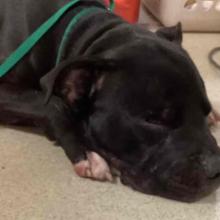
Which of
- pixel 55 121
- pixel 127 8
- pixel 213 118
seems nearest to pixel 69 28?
pixel 55 121

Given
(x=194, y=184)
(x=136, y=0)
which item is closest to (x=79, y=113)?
(x=194, y=184)

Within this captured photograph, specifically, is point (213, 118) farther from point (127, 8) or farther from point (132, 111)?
point (127, 8)

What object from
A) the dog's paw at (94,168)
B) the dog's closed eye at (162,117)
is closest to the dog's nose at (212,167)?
the dog's closed eye at (162,117)

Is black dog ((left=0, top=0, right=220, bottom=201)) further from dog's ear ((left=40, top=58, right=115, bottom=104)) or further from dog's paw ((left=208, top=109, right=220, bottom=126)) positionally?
dog's paw ((left=208, top=109, right=220, bottom=126))

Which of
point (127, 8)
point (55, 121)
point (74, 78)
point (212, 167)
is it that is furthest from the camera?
point (127, 8)

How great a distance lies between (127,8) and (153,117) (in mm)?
1215

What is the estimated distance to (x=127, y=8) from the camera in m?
2.24

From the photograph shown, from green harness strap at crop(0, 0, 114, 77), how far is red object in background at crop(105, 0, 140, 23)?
0.81 meters

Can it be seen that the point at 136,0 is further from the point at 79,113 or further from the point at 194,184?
the point at 194,184

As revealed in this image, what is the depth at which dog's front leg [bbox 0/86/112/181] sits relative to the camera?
1271 mm

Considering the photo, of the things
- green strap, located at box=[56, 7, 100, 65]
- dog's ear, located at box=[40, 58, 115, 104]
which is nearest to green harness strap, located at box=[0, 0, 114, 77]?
green strap, located at box=[56, 7, 100, 65]

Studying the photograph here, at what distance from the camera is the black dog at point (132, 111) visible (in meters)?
1.13

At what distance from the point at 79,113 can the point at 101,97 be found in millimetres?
107

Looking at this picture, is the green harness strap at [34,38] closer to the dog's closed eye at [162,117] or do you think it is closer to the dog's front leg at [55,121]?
the dog's front leg at [55,121]
